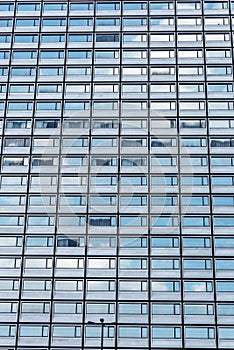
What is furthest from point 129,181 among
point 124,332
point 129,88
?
point 124,332

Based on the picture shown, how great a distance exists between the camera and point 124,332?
4638cm

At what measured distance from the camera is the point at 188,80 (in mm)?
54531

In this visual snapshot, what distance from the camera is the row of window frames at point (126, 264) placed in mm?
48188

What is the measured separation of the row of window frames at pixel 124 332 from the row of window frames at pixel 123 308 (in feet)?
3.59

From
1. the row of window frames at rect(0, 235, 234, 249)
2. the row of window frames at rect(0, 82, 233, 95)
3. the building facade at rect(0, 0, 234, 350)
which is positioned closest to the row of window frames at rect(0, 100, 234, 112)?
the building facade at rect(0, 0, 234, 350)

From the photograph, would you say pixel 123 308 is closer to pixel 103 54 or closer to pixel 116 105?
pixel 116 105

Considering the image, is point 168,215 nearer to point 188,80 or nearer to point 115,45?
point 188,80

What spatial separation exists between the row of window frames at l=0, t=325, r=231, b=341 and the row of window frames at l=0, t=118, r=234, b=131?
57.2 feet

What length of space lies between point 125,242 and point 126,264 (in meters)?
1.85

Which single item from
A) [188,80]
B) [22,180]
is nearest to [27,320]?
[22,180]

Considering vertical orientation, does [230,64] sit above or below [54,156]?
above

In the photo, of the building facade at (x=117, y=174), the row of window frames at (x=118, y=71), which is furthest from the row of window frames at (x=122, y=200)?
the row of window frames at (x=118, y=71)

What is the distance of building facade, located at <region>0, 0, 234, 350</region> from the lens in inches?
1848

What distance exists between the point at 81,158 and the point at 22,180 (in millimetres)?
5465
